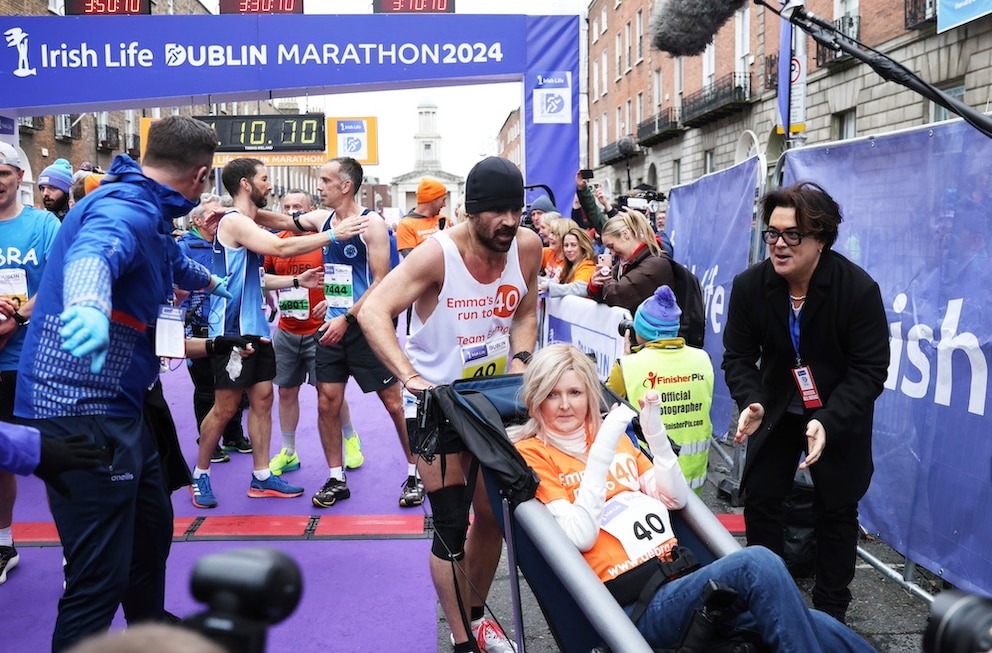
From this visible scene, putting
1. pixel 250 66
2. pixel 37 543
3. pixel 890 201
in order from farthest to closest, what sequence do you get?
pixel 250 66
pixel 37 543
pixel 890 201

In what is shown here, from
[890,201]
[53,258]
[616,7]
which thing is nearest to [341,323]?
[53,258]

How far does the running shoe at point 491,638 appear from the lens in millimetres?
3334

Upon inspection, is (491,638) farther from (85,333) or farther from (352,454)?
(352,454)

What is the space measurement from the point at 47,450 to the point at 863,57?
2.38m

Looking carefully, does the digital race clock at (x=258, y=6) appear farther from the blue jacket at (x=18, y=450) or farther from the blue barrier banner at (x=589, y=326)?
the blue jacket at (x=18, y=450)

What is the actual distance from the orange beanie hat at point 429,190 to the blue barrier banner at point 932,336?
397 centimetres

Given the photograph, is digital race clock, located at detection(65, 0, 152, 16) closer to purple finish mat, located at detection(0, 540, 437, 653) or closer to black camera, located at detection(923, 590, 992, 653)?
purple finish mat, located at detection(0, 540, 437, 653)

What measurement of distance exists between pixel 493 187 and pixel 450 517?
4.18 ft

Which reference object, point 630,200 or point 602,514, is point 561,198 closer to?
point 630,200

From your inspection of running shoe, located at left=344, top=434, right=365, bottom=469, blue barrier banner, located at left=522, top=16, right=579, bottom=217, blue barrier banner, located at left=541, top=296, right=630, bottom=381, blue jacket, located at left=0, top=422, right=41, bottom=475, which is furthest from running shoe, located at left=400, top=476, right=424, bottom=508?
blue barrier banner, located at left=522, top=16, right=579, bottom=217

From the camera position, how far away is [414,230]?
8484 millimetres

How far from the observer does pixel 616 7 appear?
45.7 m

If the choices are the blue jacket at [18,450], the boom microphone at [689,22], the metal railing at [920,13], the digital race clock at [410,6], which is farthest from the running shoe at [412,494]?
the metal railing at [920,13]

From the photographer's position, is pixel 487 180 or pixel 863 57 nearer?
pixel 863 57
